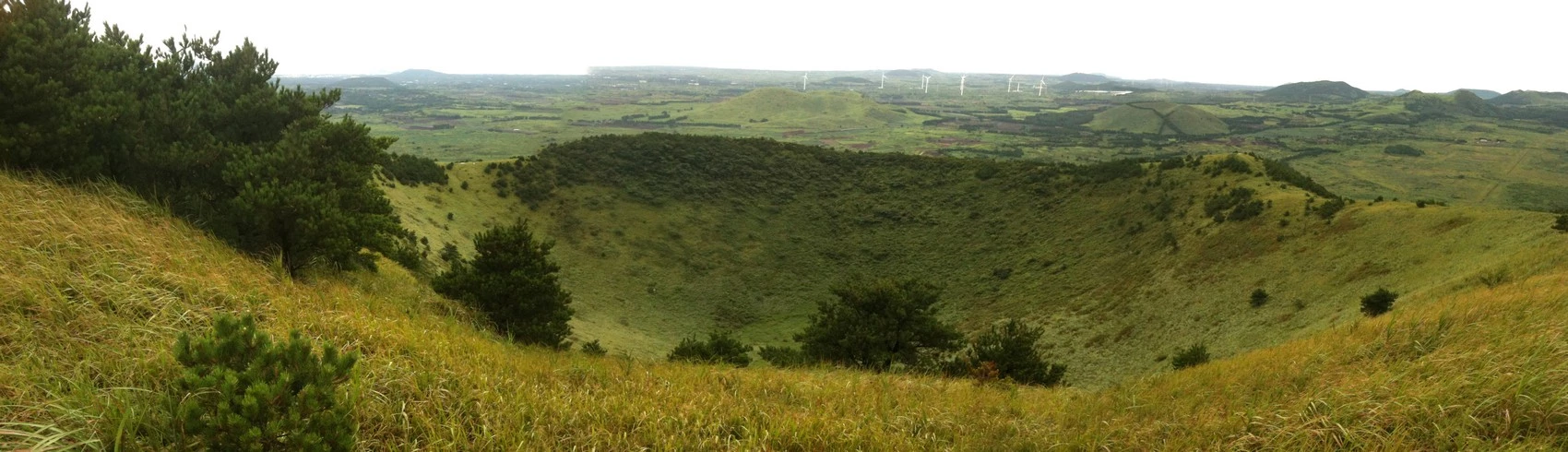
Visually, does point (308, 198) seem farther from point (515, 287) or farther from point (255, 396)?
point (255, 396)

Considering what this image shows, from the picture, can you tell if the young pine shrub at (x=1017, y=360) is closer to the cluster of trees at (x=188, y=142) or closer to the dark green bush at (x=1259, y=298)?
the dark green bush at (x=1259, y=298)

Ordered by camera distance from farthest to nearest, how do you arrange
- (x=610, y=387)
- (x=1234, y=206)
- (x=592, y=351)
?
(x=1234, y=206) → (x=592, y=351) → (x=610, y=387)

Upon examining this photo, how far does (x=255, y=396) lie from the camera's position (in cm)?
402

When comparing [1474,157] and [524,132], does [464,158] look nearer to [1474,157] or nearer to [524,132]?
[524,132]

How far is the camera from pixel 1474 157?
136m

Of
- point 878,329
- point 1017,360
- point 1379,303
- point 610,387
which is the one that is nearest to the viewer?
point 610,387

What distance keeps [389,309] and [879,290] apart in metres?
22.1

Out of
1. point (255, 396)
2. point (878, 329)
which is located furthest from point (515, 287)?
point (255, 396)

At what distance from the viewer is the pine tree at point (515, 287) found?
20734 millimetres

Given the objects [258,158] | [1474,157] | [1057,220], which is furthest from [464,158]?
[1474,157]

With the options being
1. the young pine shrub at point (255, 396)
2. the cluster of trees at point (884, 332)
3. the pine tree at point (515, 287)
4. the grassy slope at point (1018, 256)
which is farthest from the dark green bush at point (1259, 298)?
the young pine shrub at point (255, 396)

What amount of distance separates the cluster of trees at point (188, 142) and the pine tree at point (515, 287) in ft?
10.9

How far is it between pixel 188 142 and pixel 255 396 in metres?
17.6

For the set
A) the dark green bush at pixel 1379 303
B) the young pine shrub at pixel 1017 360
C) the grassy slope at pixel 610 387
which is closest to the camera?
the grassy slope at pixel 610 387
